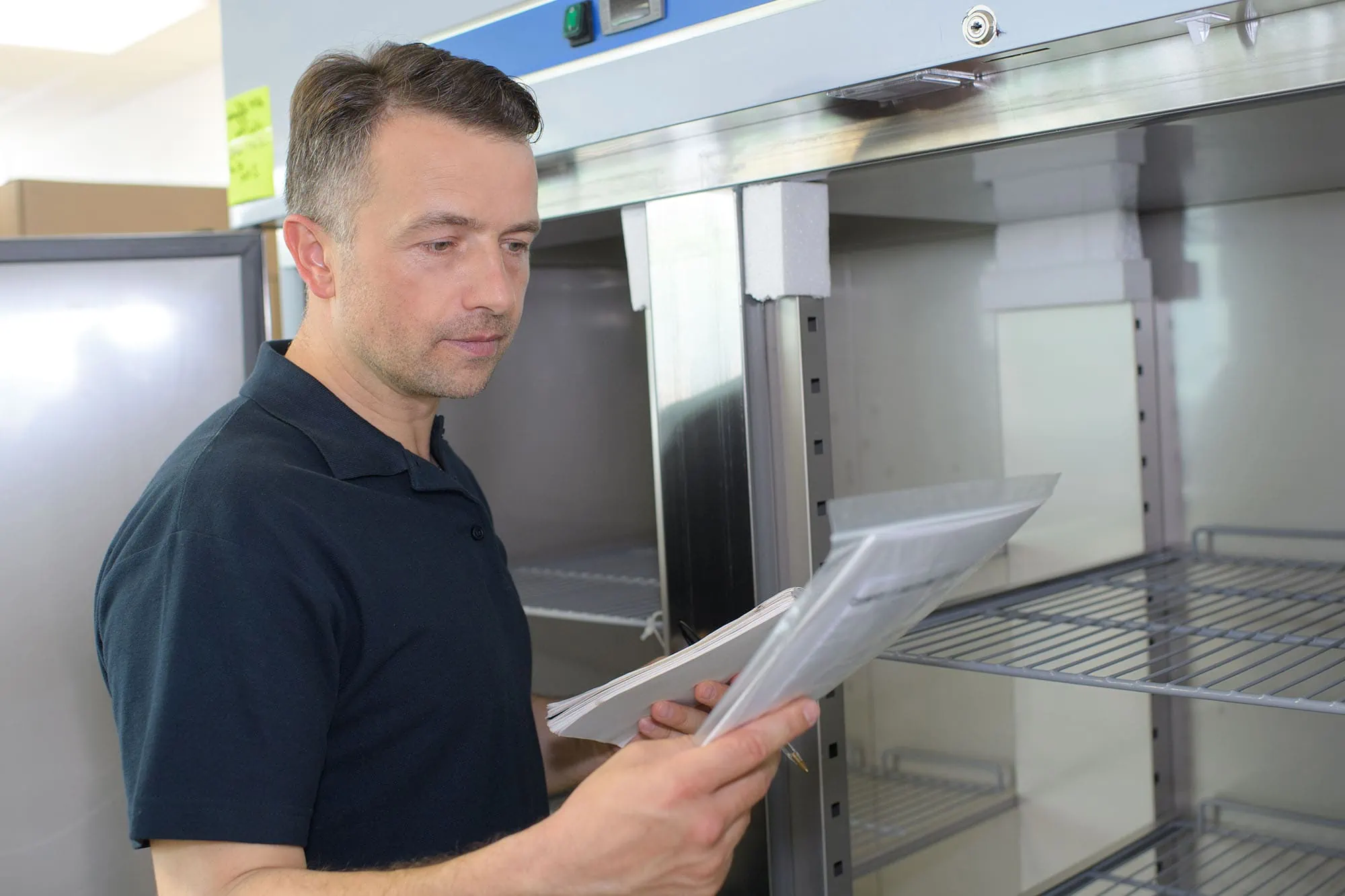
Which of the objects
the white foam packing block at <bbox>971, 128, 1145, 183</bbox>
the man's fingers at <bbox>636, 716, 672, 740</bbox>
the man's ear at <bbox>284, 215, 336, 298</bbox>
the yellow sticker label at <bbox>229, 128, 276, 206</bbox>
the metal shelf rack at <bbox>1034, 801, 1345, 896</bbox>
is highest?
the yellow sticker label at <bbox>229, 128, 276, 206</bbox>

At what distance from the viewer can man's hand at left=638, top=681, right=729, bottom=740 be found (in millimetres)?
846

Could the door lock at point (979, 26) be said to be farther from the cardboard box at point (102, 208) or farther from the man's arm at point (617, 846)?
the cardboard box at point (102, 208)

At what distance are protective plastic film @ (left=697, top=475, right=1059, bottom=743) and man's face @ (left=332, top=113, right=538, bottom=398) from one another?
0.39 metres

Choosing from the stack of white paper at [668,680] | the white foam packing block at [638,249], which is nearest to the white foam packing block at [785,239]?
the white foam packing block at [638,249]

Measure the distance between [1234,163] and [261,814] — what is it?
2.88 ft

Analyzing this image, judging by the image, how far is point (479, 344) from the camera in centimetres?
91

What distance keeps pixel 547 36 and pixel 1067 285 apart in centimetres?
67

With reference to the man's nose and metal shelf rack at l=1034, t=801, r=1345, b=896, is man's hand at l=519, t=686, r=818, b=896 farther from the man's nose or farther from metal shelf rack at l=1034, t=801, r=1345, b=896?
metal shelf rack at l=1034, t=801, r=1345, b=896

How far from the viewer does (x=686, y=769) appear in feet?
2.11

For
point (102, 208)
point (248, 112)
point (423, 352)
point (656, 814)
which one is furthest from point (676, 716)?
point (102, 208)

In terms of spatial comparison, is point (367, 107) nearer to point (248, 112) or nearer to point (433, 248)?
point (433, 248)

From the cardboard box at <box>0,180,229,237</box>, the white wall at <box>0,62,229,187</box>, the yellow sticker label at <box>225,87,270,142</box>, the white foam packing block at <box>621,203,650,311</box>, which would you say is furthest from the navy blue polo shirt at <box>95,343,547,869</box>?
the white wall at <box>0,62,229,187</box>

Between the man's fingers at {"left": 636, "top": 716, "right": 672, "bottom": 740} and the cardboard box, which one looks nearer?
the man's fingers at {"left": 636, "top": 716, "right": 672, "bottom": 740}

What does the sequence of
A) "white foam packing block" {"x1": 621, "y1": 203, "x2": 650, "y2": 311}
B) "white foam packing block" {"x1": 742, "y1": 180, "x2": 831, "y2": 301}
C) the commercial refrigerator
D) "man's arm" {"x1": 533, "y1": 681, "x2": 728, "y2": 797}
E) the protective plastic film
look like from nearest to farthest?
the protective plastic film → the commercial refrigerator → "white foam packing block" {"x1": 742, "y1": 180, "x2": 831, "y2": 301} → "white foam packing block" {"x1": 621, "y1": 203, "x2": 650, "y2": 311} → "man's arm" {"x1": 533, "y1": 681, "x2": 728, "y2": 797}
